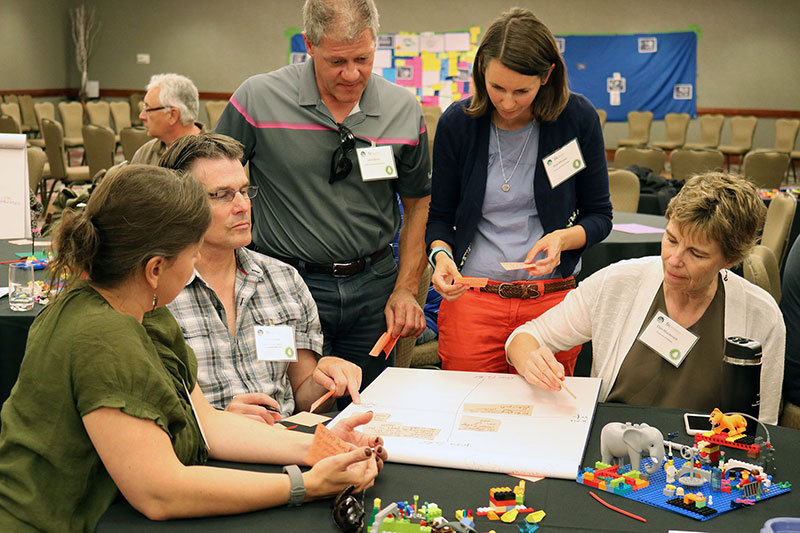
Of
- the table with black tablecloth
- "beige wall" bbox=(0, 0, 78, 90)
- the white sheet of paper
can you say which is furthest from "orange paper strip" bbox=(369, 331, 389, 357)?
"beige wall" bbox=(0, 0, 78, 90)

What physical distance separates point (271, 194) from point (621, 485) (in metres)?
1.48

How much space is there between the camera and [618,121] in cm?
1400

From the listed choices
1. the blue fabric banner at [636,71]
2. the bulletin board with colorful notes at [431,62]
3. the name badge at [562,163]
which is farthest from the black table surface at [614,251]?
the bulletin board with colorful notes at [431,62]

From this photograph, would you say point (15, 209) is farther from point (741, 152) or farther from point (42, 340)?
point (741, 152)

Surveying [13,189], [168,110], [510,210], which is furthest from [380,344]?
[168,110]

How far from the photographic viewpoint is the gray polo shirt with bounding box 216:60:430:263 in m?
2.44

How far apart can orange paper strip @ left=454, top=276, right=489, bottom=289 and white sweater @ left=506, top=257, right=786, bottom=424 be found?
0.20 m

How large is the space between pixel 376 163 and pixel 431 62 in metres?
12.3

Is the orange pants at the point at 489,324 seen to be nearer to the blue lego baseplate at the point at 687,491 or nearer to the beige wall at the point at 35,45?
the blue lego baseplate at the point at 687,491

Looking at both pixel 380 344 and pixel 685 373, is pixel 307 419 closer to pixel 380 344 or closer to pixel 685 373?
pixel 380 344

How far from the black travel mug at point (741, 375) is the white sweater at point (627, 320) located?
0.97ft

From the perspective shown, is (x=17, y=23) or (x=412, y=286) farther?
(x=17, y=23)

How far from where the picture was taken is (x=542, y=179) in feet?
7.73

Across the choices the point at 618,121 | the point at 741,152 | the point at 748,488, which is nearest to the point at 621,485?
the point at 748,488
